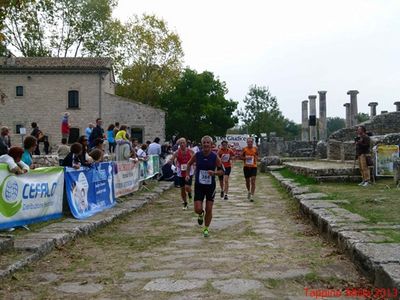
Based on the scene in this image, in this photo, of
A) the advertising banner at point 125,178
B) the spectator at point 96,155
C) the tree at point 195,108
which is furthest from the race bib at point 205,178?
the tree at point 195,108

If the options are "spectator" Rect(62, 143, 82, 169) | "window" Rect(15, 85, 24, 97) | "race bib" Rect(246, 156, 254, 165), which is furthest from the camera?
"window" Rect(15, 85, 24, 97)

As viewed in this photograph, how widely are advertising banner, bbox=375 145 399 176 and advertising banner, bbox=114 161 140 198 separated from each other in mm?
7425

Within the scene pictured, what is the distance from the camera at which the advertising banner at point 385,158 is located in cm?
1515

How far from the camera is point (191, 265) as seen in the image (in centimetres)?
616

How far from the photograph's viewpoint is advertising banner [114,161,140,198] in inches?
Answer: 527

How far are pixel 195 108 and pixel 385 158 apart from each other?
3587cm

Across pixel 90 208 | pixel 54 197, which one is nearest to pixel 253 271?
pixel 54 197

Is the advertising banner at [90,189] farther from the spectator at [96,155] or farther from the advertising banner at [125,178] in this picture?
the advertising banner at [125,178]

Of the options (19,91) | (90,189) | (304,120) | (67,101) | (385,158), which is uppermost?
(19,91)

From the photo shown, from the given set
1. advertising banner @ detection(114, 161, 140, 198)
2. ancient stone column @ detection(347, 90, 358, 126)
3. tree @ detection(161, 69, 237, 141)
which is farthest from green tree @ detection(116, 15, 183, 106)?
advertising banner @ detection(114, 161, 140, 198)

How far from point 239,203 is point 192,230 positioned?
4.32 metres

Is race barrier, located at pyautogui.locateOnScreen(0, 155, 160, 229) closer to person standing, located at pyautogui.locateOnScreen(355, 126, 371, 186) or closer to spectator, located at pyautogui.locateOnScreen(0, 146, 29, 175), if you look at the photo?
spectator, located at pyautogui.locateOnScreen(0, 146, 29, 175)

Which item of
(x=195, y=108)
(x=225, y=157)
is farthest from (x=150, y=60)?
(x=225, y=157)

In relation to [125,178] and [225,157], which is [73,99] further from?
[225,157]
